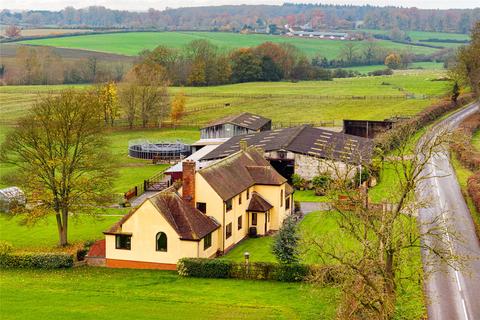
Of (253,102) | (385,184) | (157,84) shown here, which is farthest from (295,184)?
(253,102)

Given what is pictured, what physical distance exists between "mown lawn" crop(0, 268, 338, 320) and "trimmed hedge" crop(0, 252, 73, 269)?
841 mm

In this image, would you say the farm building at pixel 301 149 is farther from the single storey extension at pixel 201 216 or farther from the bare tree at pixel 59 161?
the bare tree at pixel 59 161

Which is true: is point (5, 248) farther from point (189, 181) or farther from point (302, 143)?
point (302, 143)

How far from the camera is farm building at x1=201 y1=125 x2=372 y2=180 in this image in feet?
214

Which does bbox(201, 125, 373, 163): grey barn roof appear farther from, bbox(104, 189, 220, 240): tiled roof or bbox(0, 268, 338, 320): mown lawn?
bbox(0, 268, 338, 320): mown lawn

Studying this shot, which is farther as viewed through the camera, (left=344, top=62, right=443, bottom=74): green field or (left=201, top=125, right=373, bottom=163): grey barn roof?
(left=344, top=62, right=443, bottom=74): green field

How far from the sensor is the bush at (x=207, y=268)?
41.4 meters

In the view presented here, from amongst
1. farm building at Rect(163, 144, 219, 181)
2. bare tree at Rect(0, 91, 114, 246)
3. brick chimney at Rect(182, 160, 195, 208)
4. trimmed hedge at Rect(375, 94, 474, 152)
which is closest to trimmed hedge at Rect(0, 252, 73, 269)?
bare tree at Rect(0, 91, 114, 246)

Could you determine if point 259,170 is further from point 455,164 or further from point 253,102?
point 253,102

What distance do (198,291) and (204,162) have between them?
1200 inches

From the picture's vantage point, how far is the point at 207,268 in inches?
1635

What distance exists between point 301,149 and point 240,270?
26.8 metres

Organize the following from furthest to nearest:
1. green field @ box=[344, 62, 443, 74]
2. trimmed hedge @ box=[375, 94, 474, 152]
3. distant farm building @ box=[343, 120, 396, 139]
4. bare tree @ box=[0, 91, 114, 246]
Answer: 1. green field @ box=[344, 62, 443, 74]
2. distant farm building @ box=[343, 120, 396, 139]
3. trimmed hedge @ box=[375, 94, 474, 152]
4. bare tree @ box=[0, 91, 114, 246]

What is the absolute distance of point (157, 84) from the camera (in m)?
108
